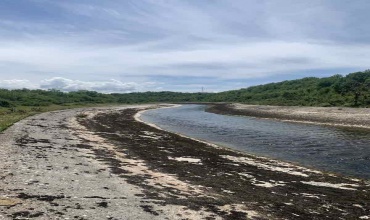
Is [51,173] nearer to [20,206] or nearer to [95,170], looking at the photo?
[95,170]

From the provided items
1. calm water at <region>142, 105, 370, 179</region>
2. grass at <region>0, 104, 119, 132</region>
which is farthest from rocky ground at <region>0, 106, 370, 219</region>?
grass at <region>0, 104, 119, 132</region>

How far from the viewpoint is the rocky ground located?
1088 centimetres

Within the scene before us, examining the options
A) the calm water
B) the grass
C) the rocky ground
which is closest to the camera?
the rocky ground

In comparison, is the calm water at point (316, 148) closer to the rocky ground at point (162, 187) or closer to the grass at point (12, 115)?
the rocky ground at point (162, 187)

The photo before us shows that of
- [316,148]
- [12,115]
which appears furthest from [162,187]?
[12,115]

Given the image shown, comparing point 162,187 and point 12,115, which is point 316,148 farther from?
point 12,115

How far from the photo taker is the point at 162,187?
1409cm

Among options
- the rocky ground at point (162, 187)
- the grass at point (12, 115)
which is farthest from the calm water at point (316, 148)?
the grass at point (12, 115)

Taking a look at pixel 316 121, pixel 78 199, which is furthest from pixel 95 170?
pixel 316 121

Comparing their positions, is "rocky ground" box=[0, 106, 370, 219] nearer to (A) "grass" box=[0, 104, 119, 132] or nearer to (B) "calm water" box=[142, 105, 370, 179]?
(B) "calm water" box=[142, 105, 370, 179]

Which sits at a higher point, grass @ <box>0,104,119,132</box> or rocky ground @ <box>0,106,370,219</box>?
grass @ <box>0,104,119,132</box>

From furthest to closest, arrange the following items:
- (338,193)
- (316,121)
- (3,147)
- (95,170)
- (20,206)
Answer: (316,121) → (3,147) → (95,170) → (338,193) → (20,206)

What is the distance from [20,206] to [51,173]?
16.1 ft

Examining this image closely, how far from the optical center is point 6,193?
11523 mm
